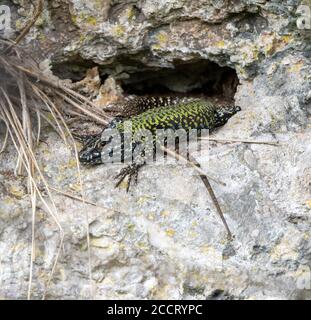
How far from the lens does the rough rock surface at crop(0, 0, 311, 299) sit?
7.97ft

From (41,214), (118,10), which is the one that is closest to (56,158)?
(41,214)

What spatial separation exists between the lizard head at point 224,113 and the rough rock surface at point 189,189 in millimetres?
51

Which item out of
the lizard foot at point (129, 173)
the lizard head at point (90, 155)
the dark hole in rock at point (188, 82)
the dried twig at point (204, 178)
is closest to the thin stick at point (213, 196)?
the dried twig at point (204, 178)

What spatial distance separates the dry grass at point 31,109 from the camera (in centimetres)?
266

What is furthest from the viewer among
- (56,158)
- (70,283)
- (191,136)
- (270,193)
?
(191,136)

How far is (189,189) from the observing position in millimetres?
2631

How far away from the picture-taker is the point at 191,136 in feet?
9.84

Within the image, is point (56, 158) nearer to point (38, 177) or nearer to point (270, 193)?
point (38, 177)

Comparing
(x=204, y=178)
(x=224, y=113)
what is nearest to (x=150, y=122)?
(x=224, y=113)

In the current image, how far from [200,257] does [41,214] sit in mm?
669

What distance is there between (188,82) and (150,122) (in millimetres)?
590

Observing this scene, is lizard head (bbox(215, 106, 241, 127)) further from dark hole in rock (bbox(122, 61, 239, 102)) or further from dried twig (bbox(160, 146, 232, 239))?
dried twig (bbox(160, 146, 232, 239))

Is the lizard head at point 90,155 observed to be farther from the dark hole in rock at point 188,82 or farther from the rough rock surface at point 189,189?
the dark hole in rock at point 188,82

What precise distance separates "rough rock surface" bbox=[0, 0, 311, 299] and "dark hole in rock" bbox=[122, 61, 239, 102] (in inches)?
8.4
